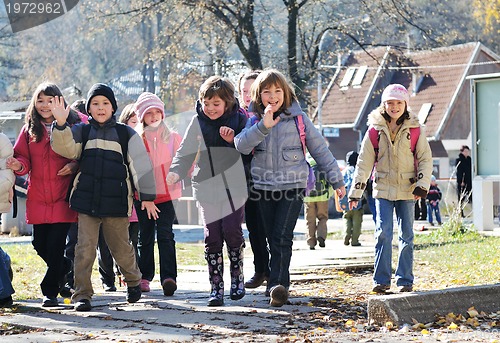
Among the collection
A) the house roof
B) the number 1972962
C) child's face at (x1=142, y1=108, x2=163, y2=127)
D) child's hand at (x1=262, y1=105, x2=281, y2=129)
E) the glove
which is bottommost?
the glove

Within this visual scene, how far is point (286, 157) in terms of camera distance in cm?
825

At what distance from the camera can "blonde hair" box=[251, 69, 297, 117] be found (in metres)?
8.34

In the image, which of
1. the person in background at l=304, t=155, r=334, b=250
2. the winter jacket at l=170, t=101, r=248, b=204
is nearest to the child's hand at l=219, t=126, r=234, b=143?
the winter jacket at l=170, t=101, r=248, b=204

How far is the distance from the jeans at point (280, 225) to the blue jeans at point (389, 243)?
1.05m

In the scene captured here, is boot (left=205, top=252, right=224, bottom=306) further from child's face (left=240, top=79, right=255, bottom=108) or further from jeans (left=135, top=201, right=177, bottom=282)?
child's face (left=240, top=79, right=255, bottom=108)

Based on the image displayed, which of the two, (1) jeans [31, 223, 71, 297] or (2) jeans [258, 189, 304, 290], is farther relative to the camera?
(1) jeans [31, 223, 71, 297]

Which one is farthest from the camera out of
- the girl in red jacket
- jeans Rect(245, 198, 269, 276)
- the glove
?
jeans Rect(245, 198, 269, 276)

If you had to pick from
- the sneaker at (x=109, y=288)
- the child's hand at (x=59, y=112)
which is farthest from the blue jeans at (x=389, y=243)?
the child's hand at (x=59, y=112)

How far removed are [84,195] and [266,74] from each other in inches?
67.0

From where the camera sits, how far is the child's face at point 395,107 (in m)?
8.96

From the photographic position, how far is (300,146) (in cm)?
830

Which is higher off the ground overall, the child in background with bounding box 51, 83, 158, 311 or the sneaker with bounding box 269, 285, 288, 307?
the child in background with bounding box 51, 83, 158, 311

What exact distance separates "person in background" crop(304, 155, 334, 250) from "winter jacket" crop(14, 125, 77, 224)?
331 inches

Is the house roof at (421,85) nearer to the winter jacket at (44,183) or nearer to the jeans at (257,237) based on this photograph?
the jeans at (257,237)
